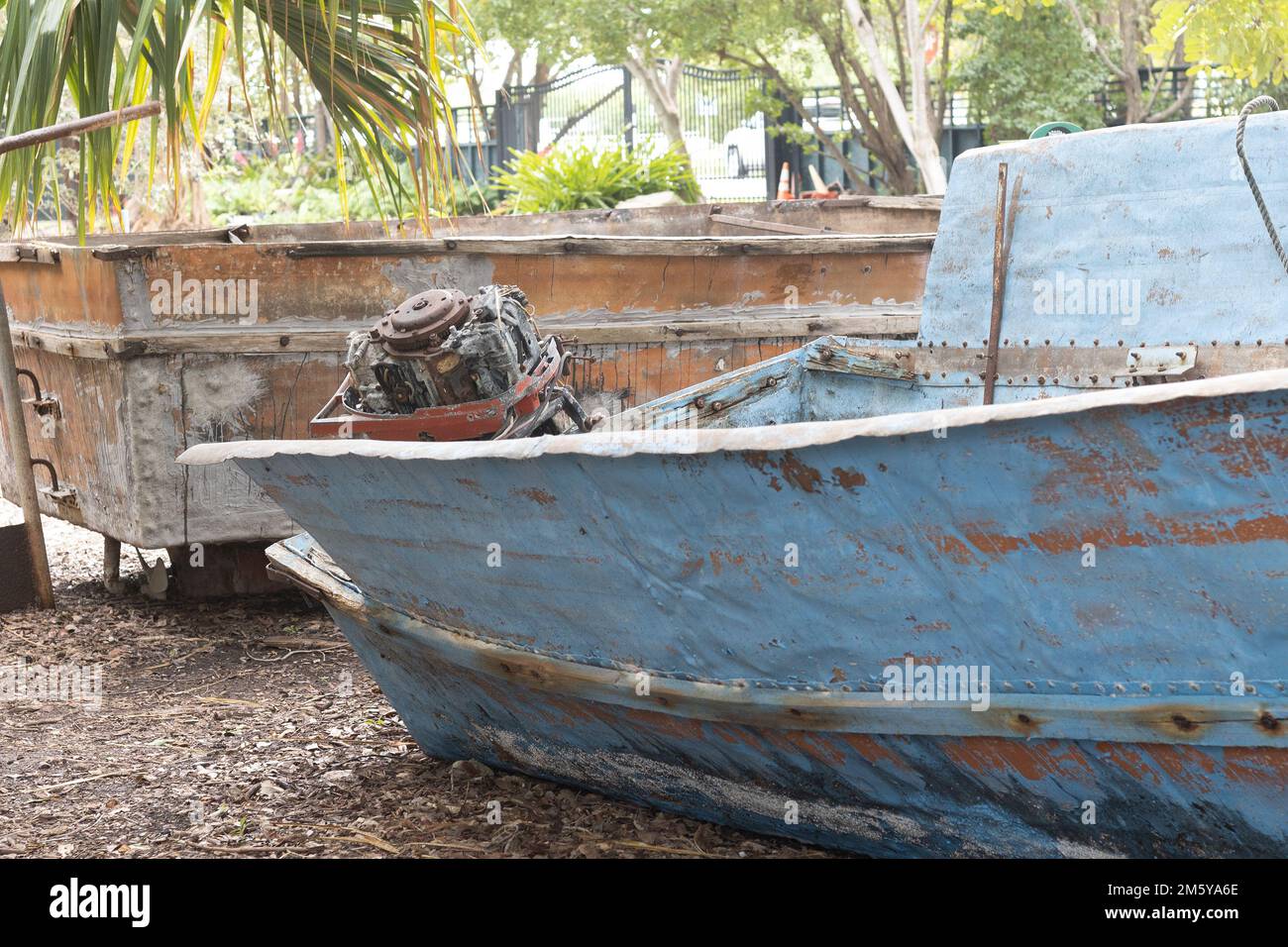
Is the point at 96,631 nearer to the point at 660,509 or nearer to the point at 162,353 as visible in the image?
the point at 162,353

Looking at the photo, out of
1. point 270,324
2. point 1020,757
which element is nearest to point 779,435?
point 1020,757

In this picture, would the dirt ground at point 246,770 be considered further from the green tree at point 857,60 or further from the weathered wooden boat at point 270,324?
the green tree at point 857,60

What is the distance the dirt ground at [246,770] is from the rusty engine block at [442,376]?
100 cm

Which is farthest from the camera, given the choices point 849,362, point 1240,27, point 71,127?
point 1240,27

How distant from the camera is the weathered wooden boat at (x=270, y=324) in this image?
5066 millimetres

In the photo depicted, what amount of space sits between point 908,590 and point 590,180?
1099 centimetres

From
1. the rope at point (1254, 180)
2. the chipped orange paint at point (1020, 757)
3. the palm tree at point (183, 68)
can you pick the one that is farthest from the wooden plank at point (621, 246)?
the chipped orange paint at point (1020, 757)

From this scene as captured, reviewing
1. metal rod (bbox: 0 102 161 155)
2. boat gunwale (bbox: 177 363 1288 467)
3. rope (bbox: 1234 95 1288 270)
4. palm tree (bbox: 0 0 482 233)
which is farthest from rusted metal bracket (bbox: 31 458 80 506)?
rope (bbox: 1234 95 1288 270)

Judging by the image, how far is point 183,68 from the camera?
4.96 metres

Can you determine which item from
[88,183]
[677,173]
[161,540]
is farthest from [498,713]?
[677,173]

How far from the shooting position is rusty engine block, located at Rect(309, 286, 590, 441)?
3648 millimetres

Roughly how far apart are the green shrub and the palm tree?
7172mm

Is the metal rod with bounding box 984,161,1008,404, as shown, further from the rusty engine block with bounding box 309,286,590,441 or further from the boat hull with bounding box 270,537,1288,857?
the boat hull with bounding box 270,537,1288,857

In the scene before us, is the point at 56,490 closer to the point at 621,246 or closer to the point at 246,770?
the point at 246,770
